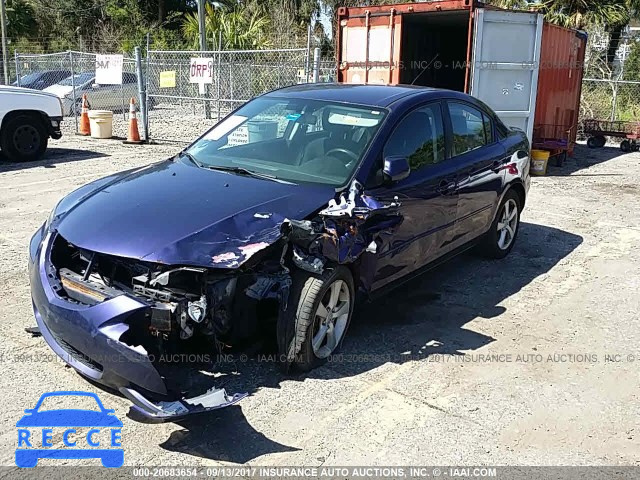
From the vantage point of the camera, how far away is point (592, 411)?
370 centimetres

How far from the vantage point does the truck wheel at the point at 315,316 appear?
12.1 feet

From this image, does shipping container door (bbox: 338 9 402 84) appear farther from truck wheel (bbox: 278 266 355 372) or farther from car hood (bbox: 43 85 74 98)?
car hood (bbox: 43 85 74 98)

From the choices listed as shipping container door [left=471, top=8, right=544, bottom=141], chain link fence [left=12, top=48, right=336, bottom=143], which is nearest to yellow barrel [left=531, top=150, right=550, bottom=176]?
shipping container door [left=471, top=8, right=544, bottom=141]

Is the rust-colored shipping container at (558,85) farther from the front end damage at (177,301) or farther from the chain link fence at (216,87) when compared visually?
the front end damage at (177,301)

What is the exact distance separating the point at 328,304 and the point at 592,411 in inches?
65.8

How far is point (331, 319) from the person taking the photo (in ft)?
13.2

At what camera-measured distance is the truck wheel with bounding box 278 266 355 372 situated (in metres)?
3.69

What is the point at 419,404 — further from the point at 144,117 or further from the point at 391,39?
the point at 144,117

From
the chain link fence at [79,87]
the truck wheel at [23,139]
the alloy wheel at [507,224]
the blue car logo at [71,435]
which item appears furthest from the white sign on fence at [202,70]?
the blue car logo at [71,435]

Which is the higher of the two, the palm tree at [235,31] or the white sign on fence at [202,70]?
the palm tree at [235,31]

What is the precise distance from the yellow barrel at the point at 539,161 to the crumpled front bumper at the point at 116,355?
9654 mm

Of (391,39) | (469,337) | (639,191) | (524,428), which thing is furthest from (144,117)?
(524,428)

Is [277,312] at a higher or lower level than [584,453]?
higher

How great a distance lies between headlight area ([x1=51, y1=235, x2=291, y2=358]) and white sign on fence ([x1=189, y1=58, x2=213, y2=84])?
428 inches
